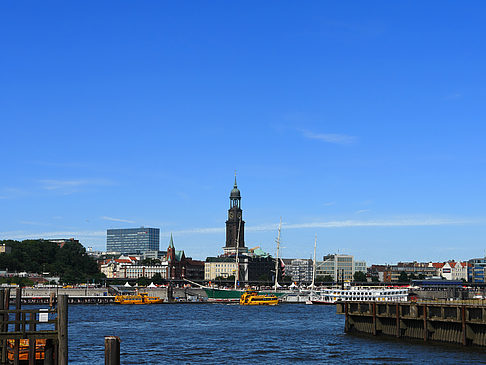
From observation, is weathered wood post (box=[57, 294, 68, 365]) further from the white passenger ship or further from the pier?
the white passenger ship

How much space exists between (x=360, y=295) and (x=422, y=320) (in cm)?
10166

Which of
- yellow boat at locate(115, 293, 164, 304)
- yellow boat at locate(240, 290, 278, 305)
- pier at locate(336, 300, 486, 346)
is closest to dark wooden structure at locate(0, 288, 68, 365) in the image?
pier at locate(336, 300, 486, 346)

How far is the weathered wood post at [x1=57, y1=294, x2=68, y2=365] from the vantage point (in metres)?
30.5

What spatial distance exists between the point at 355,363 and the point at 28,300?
6058 inches

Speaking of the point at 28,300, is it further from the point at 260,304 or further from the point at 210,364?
the point at 210,364

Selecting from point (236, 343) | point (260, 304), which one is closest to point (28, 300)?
point (260, 304)

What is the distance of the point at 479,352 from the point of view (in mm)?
51500

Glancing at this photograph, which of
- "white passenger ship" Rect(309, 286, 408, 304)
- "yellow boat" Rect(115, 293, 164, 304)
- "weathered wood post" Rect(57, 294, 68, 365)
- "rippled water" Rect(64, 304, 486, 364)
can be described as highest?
"weathered wood post" Rect(57, 294, 68, 365)

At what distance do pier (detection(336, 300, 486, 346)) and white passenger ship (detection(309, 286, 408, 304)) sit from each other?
80156 mm

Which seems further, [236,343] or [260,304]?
[260,304]

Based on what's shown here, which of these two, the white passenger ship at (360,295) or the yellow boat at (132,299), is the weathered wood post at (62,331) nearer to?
the white passenger ship at (360,295)

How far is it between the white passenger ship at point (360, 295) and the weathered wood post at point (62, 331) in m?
125

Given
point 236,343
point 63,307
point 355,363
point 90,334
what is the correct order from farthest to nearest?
point 90,334, point 236,343, point 355,363, point 63,307

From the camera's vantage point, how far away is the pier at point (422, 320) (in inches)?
2137
